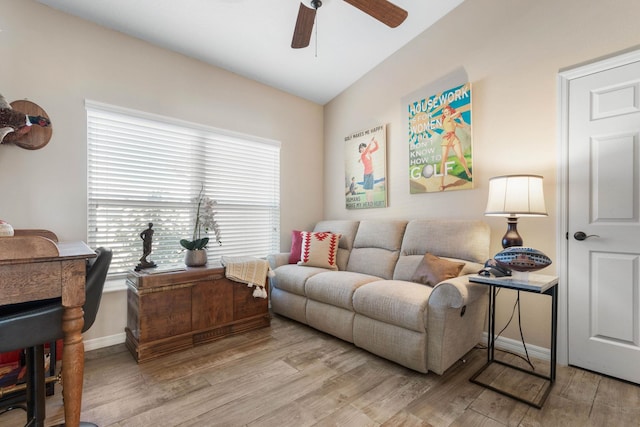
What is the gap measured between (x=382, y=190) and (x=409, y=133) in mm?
686

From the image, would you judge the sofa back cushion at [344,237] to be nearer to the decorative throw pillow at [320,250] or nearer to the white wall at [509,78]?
the decorative throw pillow at [320,250]

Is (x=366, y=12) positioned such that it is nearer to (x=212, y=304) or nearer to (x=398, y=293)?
(x=398, y=293)

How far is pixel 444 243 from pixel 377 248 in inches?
28.2

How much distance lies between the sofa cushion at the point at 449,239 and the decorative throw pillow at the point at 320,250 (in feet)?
2.47

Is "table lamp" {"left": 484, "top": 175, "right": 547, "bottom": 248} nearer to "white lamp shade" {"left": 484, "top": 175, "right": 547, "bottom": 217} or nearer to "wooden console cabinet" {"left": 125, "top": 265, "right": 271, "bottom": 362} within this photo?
"white lamp shade" {"left": 484, "top": 175, "right": 547, "bottom": 217}

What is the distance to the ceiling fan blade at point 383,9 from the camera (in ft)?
6.22

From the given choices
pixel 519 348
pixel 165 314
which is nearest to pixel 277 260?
pixel 165 314

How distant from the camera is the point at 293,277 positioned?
9.71 ft

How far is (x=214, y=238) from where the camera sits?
318 cm

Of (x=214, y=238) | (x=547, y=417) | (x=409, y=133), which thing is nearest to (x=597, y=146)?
(x=409, y=133)

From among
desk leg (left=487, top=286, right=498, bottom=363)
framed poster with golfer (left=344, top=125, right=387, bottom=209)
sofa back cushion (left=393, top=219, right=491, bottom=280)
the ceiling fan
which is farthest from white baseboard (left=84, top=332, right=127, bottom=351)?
A: desk leg (left=487, top=286, right=498, bottom=363)

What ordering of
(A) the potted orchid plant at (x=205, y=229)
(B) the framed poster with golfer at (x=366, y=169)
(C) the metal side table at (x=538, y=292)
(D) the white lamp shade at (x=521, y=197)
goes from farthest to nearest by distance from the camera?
1. (B) the framed poster with golfer at (x=366, y=169)
2. (A) the potted orchid plant at (x=205, y=229)
3. (D) the white lamp shade at (x=521, y=197)
4. (C) the metal side table at (x=538, y=292)

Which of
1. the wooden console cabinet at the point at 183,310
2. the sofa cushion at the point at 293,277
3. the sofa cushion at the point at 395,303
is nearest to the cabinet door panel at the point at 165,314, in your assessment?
the wooden console cabinet at the point at 183,310

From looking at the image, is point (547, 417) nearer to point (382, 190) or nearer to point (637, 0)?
point (382, 190)
